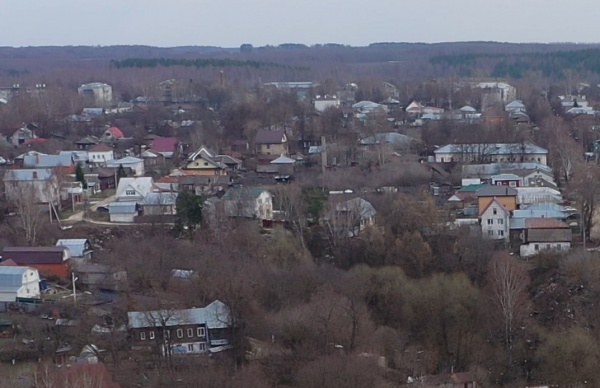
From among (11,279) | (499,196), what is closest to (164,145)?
(499,196)

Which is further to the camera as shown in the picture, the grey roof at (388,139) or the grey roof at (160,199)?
the grey roof at (388,139)

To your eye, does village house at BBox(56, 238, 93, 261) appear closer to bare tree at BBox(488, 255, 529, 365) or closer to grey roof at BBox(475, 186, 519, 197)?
bare tree at BBox(488, 255, 529, 365)

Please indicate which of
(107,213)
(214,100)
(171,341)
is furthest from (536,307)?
(214,100)

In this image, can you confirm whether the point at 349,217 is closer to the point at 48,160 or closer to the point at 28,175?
the point at 28,175

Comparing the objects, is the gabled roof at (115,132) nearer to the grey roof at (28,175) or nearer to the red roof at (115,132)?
the red roof at (115,132)

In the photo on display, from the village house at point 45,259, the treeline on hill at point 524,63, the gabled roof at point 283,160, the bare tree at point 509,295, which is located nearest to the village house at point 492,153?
the gabled roof at point 283,160

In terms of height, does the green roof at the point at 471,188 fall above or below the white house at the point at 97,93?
below
